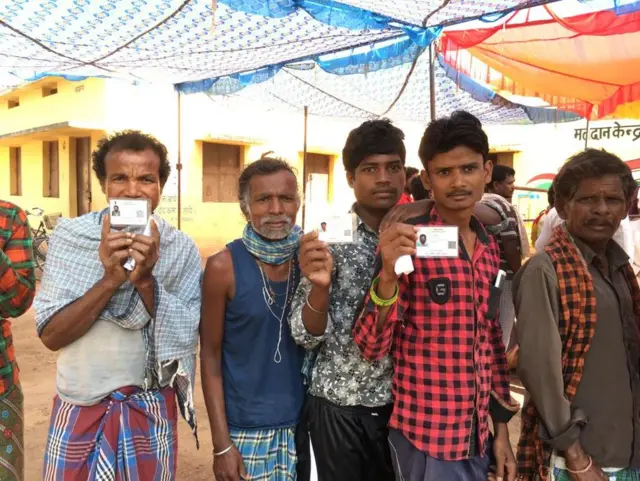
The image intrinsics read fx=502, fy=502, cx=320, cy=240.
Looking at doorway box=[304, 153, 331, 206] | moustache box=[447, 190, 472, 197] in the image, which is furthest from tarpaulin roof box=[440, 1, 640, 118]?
doorway box=[304, 153, 331, 206]

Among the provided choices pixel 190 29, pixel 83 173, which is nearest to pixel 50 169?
pixel 83 173

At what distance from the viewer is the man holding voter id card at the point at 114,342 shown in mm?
1700

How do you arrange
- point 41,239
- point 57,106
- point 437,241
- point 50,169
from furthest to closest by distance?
1. point 50,169
2. point 57,106
3. point 41,239
4. point 437,241

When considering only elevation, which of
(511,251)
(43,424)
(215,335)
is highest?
(511,251)

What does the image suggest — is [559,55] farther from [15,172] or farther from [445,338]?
[15,172]

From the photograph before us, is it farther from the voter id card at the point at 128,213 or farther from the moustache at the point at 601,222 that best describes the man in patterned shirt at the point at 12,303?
the moustache at the point at 601,222

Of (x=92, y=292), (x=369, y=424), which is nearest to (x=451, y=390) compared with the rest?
(x=369, y=424)

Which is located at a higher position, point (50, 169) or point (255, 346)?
point (50, 169)

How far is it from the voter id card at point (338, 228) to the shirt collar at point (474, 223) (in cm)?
40

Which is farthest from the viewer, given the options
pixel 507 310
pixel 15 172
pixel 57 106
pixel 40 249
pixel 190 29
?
pixel 15 172

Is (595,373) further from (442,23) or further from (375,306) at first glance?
(442,23)

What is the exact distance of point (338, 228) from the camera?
1575 millimetres

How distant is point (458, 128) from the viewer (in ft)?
5.73

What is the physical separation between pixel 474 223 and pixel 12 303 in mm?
1752
